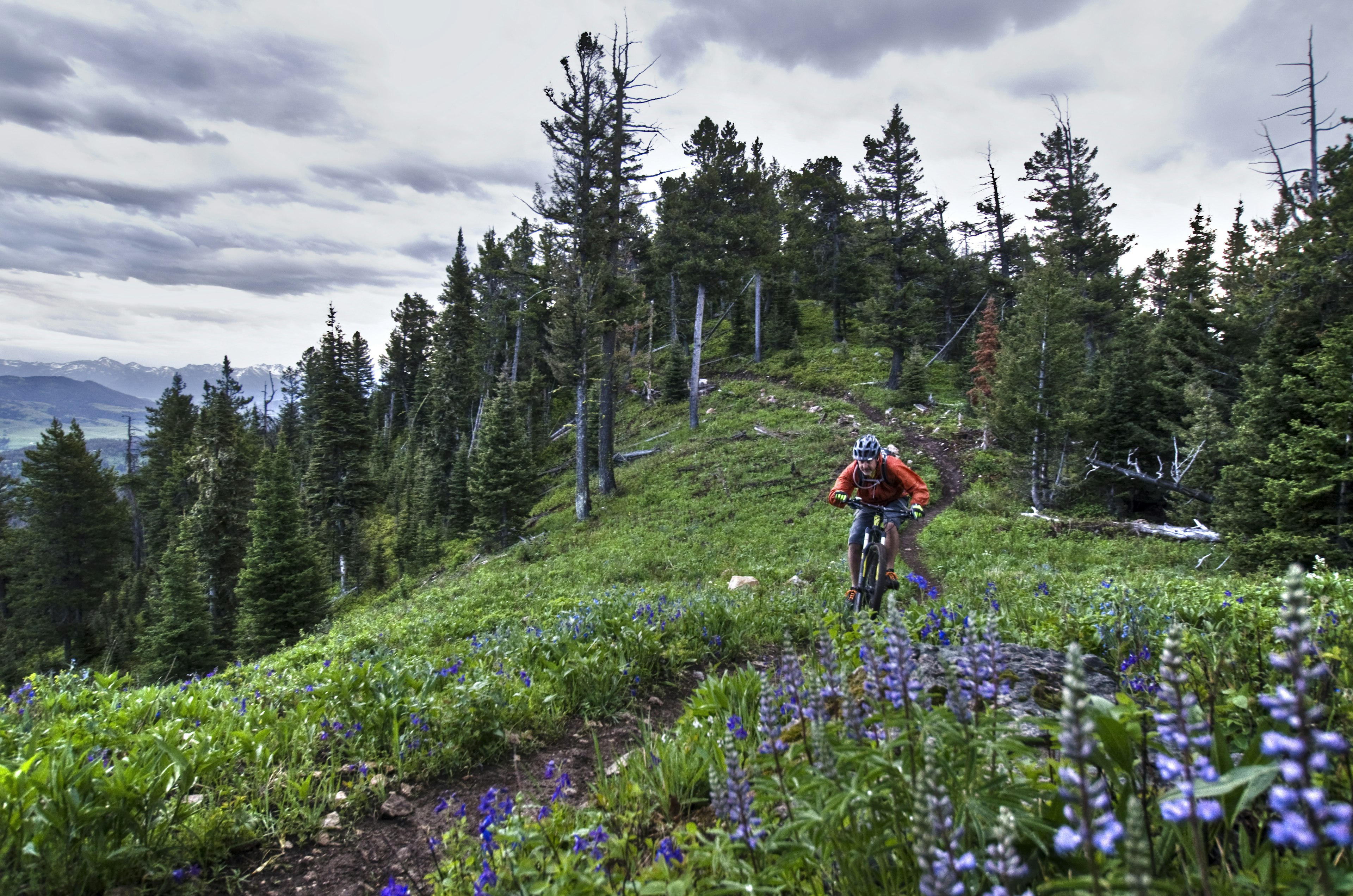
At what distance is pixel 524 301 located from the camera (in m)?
45.2

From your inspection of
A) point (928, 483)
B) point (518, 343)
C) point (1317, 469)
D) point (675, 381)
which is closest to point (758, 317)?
point (675, 381)

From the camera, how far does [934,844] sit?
1.77 m

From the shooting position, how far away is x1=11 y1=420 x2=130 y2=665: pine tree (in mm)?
43469

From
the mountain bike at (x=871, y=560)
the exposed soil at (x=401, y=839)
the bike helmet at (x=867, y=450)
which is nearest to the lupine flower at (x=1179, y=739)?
the exposed soil at (x=401, y=839)

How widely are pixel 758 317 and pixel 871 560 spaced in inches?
1462

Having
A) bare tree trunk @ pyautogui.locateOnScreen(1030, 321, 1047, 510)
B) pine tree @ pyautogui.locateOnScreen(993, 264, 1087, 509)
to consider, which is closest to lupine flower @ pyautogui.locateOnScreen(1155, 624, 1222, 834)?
pine tree @ pyautogui.locateOnScreen(993, 264, 1087, 509)

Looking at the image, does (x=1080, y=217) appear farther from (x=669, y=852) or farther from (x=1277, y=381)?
(x=669, y=852)

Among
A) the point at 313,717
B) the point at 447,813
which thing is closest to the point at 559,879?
the point at 447,813

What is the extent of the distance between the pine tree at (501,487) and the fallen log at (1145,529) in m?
19.9

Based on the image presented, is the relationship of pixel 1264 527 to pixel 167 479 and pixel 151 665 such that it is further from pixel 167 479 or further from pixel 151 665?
pixel 167 479

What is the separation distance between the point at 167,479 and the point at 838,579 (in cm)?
5769

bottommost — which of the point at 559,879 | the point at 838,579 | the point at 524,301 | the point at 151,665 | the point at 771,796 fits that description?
the point at 151,665

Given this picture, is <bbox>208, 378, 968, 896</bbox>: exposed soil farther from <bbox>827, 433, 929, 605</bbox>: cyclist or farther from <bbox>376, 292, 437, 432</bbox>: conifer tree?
<bbox>376, 292, 437, 432</bbox>: conifer tree

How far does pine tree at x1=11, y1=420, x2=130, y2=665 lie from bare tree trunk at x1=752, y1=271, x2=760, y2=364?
49.1 metres
